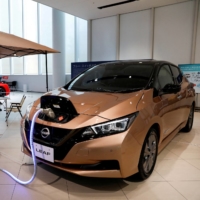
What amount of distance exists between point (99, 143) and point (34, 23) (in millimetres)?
12020

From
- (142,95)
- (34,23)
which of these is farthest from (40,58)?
(142,95)

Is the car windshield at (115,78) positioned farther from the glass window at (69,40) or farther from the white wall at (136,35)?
the glass window at (69,40)

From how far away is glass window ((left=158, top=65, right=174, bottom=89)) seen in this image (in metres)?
2.32

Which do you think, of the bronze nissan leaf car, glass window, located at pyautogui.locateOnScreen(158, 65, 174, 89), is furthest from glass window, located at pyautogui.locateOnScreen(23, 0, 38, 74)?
the bronze nissan leaf car

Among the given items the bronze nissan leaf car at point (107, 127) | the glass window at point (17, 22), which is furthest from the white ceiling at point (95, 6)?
the glass window at point (17, 22)

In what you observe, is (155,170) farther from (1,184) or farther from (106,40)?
(106,40)

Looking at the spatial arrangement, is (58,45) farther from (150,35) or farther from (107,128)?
(107,128)

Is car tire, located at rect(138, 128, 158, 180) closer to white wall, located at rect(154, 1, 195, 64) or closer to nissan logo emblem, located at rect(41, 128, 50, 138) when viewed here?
nissan logo emblem, located at rect(41, 128, 50, 138)

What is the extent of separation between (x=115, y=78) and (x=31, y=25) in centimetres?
1134

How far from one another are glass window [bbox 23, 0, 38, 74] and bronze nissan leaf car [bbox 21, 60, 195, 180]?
35.5 feet

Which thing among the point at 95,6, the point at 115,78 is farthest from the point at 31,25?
the point at 115,78

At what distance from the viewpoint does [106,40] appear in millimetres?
7660

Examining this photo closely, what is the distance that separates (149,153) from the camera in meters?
1.93

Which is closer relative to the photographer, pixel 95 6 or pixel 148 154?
pixel 148 154
